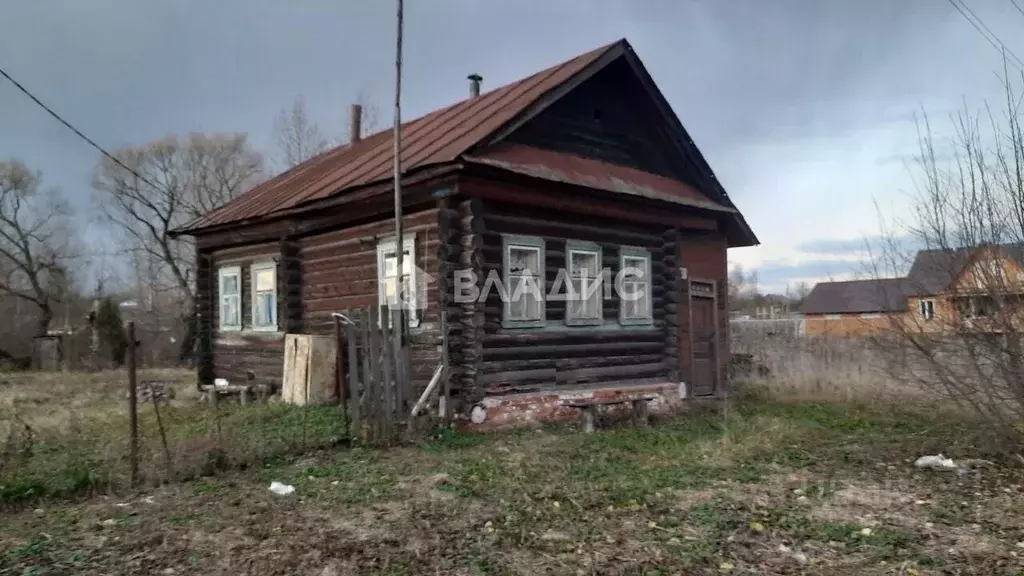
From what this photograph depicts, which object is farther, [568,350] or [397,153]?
[568,350]

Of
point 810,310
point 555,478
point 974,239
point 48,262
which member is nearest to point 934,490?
point 974,239

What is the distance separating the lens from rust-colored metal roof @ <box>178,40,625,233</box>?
35.7 feet

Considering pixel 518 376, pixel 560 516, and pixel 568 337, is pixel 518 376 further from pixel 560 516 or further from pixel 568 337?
pixel 560 516

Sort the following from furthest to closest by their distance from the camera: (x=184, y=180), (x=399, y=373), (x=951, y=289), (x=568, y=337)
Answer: (x=184, y=180) < (x=568, y=337) < (x=399, y=373) < (x=951, y=289)

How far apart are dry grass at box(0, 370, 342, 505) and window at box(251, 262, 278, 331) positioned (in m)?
1.87

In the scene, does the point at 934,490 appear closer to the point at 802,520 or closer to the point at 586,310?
the point at 802,520

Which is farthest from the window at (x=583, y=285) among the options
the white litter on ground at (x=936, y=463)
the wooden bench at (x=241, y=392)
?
the wooden bench at (x=241, y=392)

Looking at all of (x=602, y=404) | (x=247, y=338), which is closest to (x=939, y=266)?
(x=602, y=404)

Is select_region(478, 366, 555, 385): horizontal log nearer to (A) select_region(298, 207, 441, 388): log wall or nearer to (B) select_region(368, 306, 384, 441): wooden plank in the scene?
(A) select_region(298, 207, 441, 388): log wall

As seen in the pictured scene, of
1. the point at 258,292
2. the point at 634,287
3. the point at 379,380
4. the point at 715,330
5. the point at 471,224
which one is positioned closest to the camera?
the point at 379,380

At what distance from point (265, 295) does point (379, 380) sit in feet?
22.2

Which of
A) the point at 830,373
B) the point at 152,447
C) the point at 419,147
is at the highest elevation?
the point at 419,147

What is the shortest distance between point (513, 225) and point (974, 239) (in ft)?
19.3

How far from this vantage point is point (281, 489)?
6895 mm
